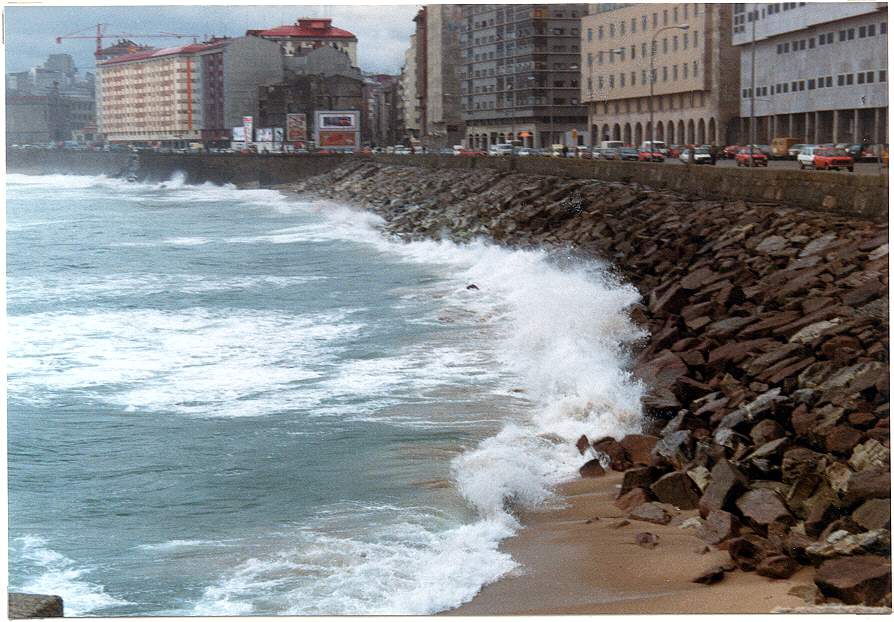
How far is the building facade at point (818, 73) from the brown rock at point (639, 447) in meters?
16.7

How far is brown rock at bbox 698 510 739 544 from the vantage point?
755cm

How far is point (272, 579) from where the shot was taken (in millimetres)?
7660

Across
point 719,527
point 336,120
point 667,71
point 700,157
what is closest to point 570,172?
point 700,157

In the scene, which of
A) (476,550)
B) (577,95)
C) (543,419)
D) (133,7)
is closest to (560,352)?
(543,419)

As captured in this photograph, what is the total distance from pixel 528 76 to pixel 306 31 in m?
14.1

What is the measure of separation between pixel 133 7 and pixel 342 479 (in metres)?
3.99

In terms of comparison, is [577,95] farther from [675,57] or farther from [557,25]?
[675,57]

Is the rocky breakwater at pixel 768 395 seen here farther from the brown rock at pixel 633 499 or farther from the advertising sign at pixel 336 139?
the advertising sign at pixel 336 139

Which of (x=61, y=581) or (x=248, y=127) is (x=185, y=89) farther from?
(x=61, y=581)

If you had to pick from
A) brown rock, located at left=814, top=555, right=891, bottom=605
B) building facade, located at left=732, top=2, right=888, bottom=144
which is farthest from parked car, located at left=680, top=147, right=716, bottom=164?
brown rock, located at left=814, top=555, right=891, bottom=605

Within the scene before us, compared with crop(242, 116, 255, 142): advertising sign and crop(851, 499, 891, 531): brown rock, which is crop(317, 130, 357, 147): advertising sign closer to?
crop(242, 116, 255, 142): advertising sign

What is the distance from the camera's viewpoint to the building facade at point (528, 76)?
74.7 meters

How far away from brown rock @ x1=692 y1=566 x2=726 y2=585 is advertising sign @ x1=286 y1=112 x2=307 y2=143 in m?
81.3

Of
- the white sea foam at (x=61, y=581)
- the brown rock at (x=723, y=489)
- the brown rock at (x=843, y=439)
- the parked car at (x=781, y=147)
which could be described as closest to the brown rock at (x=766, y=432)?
the brown rock at (x=843, y=439)
